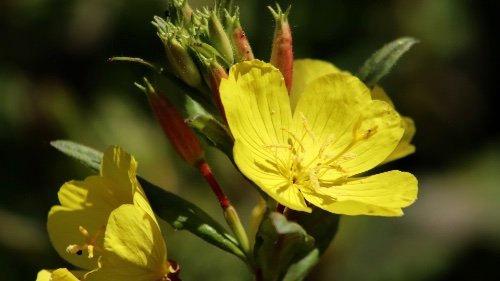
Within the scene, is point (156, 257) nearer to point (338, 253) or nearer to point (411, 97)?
point (338, 253)

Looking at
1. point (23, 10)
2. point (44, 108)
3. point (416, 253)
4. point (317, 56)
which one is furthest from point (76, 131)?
point (416, 253)

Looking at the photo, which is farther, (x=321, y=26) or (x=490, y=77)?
(x=490, y=77)

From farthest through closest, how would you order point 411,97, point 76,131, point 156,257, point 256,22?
point 411,97 < point 256,22 < point 76,131 < point 156,257

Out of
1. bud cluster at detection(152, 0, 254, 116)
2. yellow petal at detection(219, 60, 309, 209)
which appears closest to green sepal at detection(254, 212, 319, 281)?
yellow petal at detection(219, 60, 309, 209)

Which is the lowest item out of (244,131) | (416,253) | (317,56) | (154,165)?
(416,253)

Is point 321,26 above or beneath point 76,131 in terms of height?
above

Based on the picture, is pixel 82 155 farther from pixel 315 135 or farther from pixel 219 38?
pixel 315 135

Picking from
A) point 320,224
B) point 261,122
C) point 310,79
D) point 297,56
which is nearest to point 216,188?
point 261,122

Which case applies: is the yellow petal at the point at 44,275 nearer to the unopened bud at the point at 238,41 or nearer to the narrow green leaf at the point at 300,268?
the narrow green leaf at the point at 300,268
